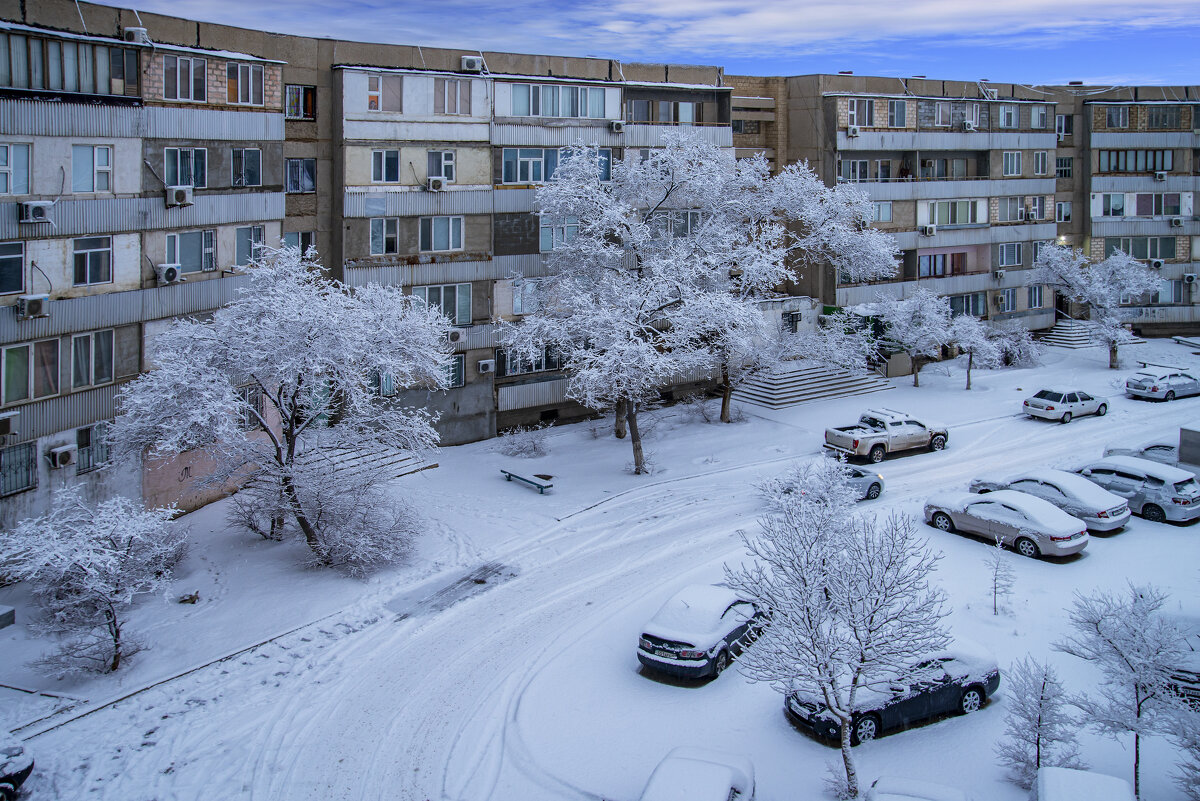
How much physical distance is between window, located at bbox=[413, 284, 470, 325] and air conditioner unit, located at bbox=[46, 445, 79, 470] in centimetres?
1293

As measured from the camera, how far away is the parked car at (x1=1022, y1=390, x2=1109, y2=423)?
3672 centimetres

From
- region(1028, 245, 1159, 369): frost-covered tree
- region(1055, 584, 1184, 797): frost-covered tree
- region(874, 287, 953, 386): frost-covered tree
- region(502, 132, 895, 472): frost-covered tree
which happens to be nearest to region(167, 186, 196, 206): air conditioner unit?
region(502, 132, 895, 472): frost-covered tree

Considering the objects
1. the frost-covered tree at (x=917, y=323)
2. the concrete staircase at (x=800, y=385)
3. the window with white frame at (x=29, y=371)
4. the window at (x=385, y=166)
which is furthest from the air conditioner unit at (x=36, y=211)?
the frost-covered tree at (x=917, y=323)

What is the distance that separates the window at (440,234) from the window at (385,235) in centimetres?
86

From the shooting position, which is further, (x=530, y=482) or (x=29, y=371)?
(x=530, y=482)

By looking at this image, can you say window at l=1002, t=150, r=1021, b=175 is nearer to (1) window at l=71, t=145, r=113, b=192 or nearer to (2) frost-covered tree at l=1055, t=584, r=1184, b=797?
(2) frost-covered tree at l=1055, t=584, r=1184, b=797

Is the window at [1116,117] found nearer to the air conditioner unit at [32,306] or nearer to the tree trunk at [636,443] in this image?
the tree trunk at [636,443]

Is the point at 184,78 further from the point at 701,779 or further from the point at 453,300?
the point at 701,779

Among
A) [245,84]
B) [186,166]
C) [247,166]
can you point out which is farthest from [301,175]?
[186,166]

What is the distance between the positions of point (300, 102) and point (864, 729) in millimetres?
25682

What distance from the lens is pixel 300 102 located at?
110 feet

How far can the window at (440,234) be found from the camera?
34562 millimetres

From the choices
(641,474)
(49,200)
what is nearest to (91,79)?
(49,200)

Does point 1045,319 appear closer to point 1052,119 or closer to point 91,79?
point 1052,119
